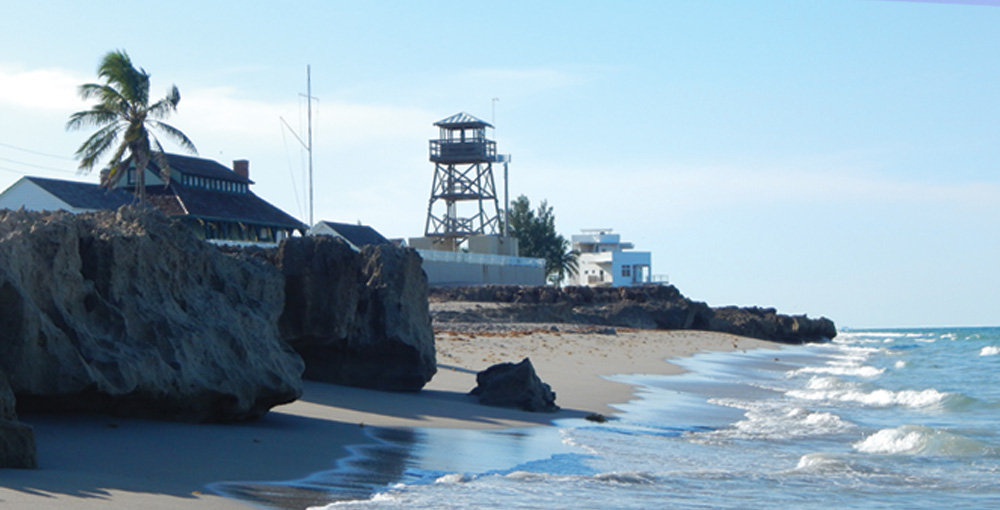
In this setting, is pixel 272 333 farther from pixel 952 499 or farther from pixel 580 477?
pixel 952 499

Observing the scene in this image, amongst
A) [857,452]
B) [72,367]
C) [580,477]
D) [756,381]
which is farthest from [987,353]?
[72,367]

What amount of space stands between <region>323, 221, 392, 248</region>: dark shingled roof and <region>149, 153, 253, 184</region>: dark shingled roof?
205 inches

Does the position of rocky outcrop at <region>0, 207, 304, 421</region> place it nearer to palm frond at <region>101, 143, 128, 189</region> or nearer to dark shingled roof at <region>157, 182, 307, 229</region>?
palm frond at <region>101, 143, 128, 189</region>

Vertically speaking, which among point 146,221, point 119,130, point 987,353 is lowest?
point 987,353

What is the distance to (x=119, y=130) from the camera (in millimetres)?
32500

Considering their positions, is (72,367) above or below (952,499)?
above

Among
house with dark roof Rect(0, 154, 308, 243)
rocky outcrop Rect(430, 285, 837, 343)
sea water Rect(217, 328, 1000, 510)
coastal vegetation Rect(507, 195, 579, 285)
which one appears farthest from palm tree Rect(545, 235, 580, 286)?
sea water Rect(217, 328, 1000, 510)

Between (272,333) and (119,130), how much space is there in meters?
25.8

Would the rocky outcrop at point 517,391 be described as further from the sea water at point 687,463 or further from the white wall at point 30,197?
the white wall at point 30,197

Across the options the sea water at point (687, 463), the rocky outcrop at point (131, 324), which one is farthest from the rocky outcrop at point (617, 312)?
the rocky outcrop at point (131, 324)

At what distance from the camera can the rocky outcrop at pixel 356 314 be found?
11.9 m

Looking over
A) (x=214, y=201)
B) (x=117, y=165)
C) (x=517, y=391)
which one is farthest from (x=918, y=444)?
(x=214, y=201)

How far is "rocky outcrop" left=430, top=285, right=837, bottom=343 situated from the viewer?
38031mm

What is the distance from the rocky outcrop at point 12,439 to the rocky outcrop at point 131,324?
86cm
